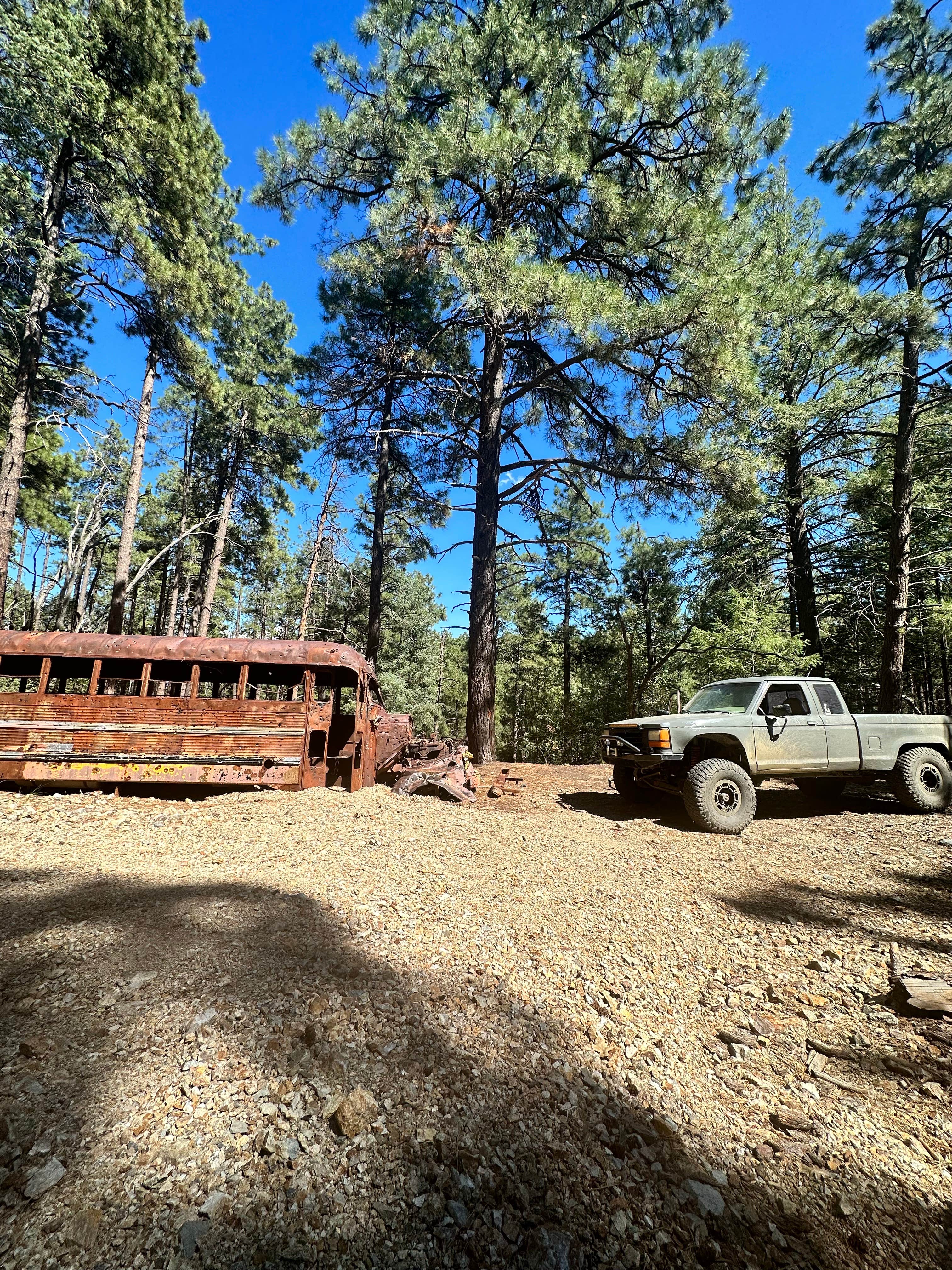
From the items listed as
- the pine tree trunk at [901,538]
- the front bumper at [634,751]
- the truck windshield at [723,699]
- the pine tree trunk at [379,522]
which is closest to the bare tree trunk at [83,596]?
the pine tree trunk at [379,522]

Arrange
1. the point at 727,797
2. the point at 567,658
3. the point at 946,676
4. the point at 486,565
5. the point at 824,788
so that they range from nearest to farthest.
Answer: the point at 727,797 < the point at 824,788 < the point at 486,565 < the point at 946,676 < the point at 567,658

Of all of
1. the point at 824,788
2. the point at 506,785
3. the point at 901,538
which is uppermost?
the point at 901,538

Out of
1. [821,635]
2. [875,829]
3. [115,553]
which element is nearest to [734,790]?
[875,829]

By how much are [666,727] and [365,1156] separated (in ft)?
18.7

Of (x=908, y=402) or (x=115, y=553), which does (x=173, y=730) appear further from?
(x=115, y=553)

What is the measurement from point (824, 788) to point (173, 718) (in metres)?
10.0

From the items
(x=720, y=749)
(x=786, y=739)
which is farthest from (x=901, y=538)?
(x=720, y=749)

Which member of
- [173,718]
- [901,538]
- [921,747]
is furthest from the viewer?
[901,538]

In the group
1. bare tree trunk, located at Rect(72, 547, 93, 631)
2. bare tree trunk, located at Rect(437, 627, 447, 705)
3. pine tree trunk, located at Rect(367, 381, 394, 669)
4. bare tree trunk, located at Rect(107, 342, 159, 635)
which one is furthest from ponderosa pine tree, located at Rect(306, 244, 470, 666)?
bare tree trunk, located at Rect(437, 627, 447, 705)

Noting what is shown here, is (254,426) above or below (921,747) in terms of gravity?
above

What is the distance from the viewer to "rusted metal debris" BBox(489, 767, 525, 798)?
8.20m

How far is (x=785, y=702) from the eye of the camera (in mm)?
7262

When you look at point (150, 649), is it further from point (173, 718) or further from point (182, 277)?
point (182, 277)

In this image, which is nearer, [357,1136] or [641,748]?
[357,1136]
